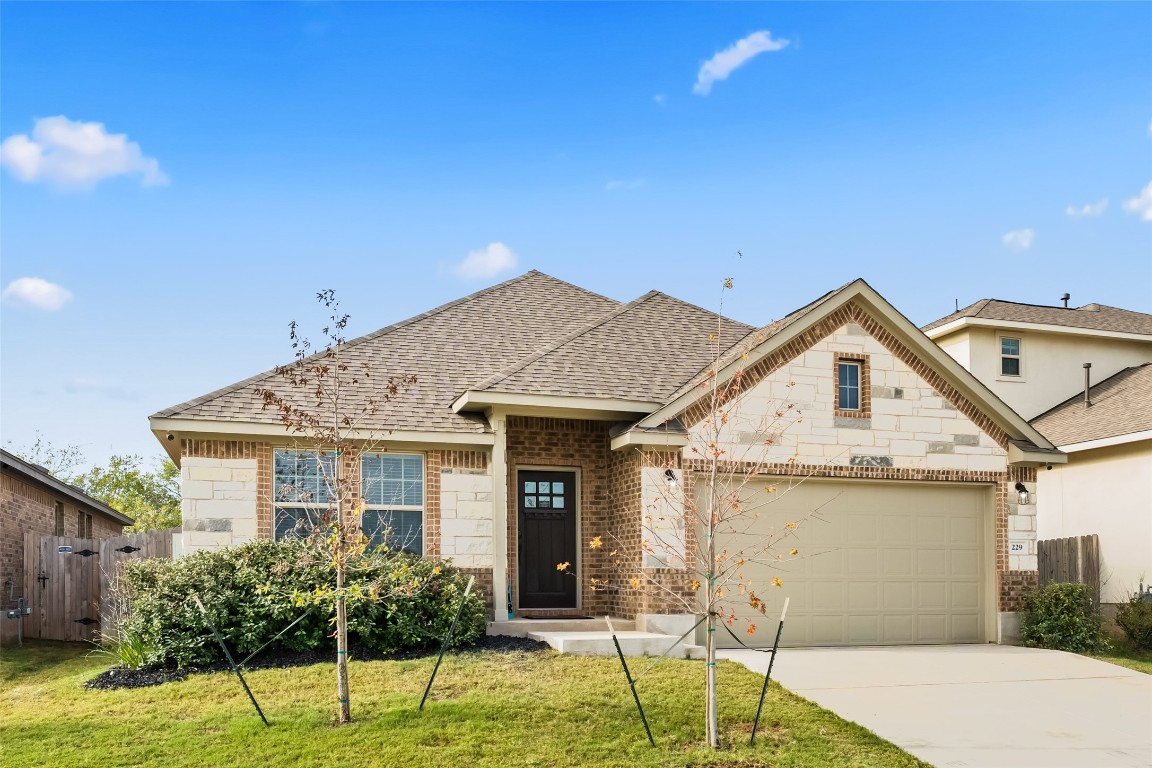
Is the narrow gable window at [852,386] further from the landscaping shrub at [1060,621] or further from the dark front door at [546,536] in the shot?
the dark front door at [546,536]

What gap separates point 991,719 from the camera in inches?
414

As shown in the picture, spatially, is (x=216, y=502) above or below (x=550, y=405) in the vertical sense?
below

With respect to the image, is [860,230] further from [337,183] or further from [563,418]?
[337,183]

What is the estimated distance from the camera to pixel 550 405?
47.6ft

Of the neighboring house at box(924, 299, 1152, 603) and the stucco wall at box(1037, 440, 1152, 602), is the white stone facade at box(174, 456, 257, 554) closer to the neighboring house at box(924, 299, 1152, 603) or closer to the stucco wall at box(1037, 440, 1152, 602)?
the neighboring house at box(924, 299, 1152, 603)

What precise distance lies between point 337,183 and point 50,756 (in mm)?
9874

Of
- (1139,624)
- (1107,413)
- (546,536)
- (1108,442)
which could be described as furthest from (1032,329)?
(546,536)

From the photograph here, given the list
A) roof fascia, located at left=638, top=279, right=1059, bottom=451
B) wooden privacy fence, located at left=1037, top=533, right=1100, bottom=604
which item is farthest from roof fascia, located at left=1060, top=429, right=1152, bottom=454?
roof fascia, located at left=638, top=279, right=1059, bottom=451

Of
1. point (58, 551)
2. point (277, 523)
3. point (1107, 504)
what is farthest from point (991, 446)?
point (58, 551)

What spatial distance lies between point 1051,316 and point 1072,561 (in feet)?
25.0

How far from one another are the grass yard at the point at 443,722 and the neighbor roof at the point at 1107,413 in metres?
11.2

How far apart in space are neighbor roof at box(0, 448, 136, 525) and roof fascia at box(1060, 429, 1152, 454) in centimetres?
1949

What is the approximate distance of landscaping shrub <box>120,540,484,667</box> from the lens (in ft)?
40.5

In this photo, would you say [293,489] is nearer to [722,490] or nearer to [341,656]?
[341,656]
